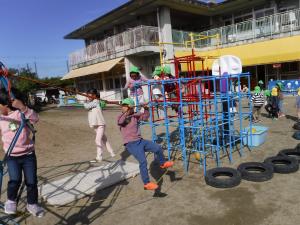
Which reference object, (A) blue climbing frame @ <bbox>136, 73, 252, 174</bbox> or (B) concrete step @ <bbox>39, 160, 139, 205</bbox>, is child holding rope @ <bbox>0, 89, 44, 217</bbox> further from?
(A) blue climbing frame @ <bbox>136, 73, 252, 174</bbox>

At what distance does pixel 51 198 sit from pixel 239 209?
120 inches

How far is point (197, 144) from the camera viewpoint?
7.42 m

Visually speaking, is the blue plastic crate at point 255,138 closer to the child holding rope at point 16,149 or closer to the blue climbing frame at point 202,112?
the blue climbing frame at point 202,112

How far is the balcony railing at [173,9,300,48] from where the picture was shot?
18.6 m

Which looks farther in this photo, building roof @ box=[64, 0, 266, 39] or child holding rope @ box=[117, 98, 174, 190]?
building roof @ box=[64, 0, 266, 39]

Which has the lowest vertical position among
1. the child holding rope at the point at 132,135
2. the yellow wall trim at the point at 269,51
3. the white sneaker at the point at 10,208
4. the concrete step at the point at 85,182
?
the concrete step at the point at 85,182

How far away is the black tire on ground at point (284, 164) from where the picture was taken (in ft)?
18.1

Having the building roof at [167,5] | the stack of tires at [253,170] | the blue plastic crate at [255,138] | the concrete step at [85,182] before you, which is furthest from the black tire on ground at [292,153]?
the building roof at [167,5]

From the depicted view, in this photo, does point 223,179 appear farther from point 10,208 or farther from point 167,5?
point 167,5

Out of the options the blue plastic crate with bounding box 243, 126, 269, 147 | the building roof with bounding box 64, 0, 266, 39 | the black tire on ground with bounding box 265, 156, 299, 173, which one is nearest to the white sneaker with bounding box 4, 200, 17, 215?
the black tire on ground with bounding box 265, 156, 299, 173

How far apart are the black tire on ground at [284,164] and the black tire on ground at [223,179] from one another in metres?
0.80

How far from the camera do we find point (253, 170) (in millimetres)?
5957

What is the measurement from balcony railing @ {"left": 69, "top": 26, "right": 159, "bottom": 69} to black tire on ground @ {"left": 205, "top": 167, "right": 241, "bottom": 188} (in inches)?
448

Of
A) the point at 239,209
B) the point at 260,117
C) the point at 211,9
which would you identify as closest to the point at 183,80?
the point at 239,209
